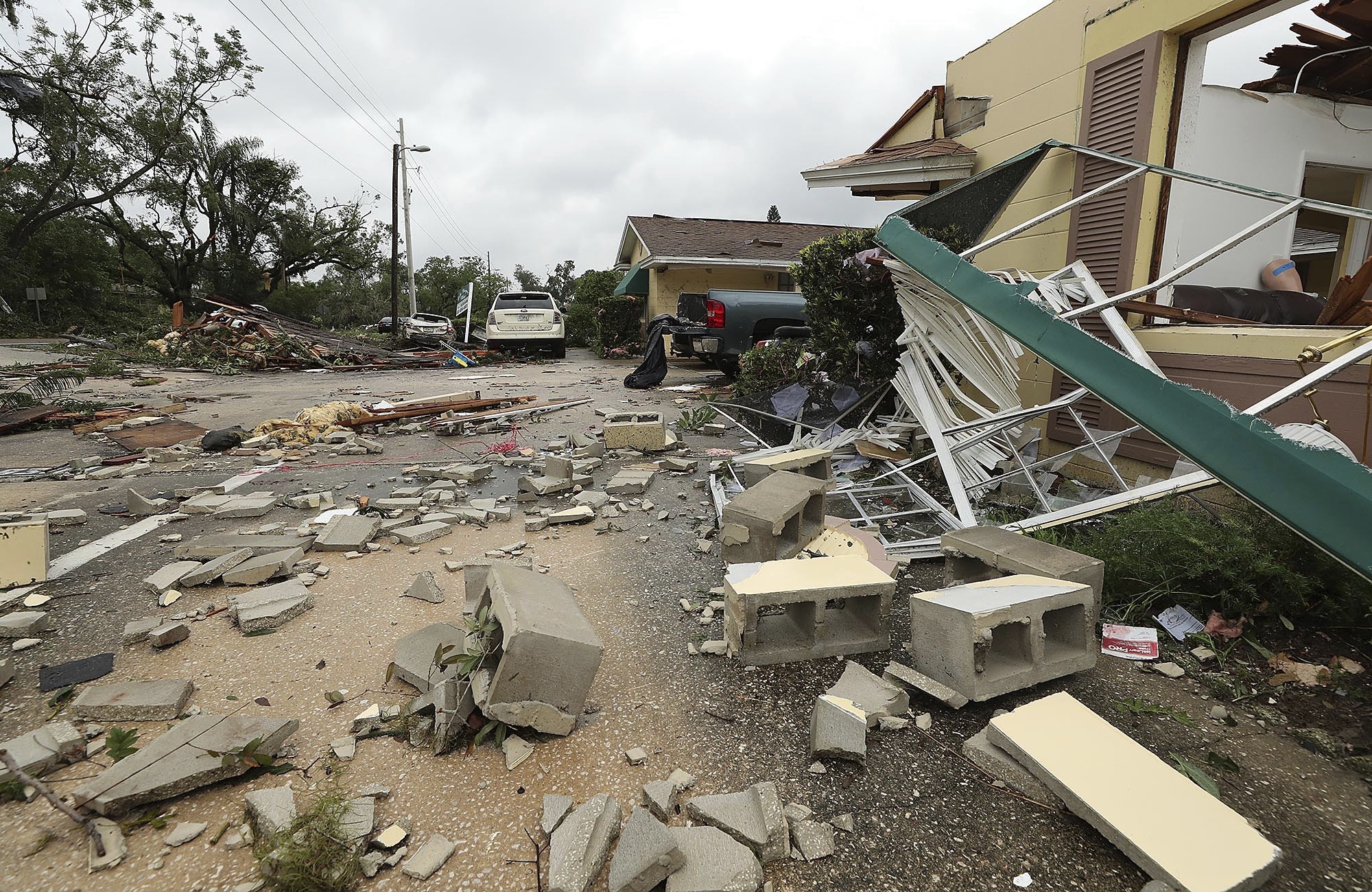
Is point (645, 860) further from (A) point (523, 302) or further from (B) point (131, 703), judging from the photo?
(A) point (523, 302)

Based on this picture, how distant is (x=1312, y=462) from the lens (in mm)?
1688

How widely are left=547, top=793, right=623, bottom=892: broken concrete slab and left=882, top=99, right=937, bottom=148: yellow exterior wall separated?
25.0ft

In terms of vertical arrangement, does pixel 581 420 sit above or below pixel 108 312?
below

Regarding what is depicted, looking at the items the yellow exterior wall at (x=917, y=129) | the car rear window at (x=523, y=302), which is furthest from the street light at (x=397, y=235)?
the yellow exterior wall at (x=917, y=129)

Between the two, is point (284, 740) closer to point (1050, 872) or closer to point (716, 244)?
point (1050, 872)

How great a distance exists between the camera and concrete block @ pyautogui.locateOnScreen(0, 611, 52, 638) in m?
2.75

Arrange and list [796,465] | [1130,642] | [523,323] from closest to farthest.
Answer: [1130,642] → [796,465] → [523,323]

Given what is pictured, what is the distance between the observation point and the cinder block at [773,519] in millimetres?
3205

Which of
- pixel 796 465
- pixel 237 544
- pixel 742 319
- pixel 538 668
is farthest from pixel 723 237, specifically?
pixel 538 668

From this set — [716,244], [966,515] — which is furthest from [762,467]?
[716,244]

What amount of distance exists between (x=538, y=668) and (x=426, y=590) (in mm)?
1455

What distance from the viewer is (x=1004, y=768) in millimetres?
1904

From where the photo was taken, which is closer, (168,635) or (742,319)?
(168,635)

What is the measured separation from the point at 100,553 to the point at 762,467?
4.19 metres
